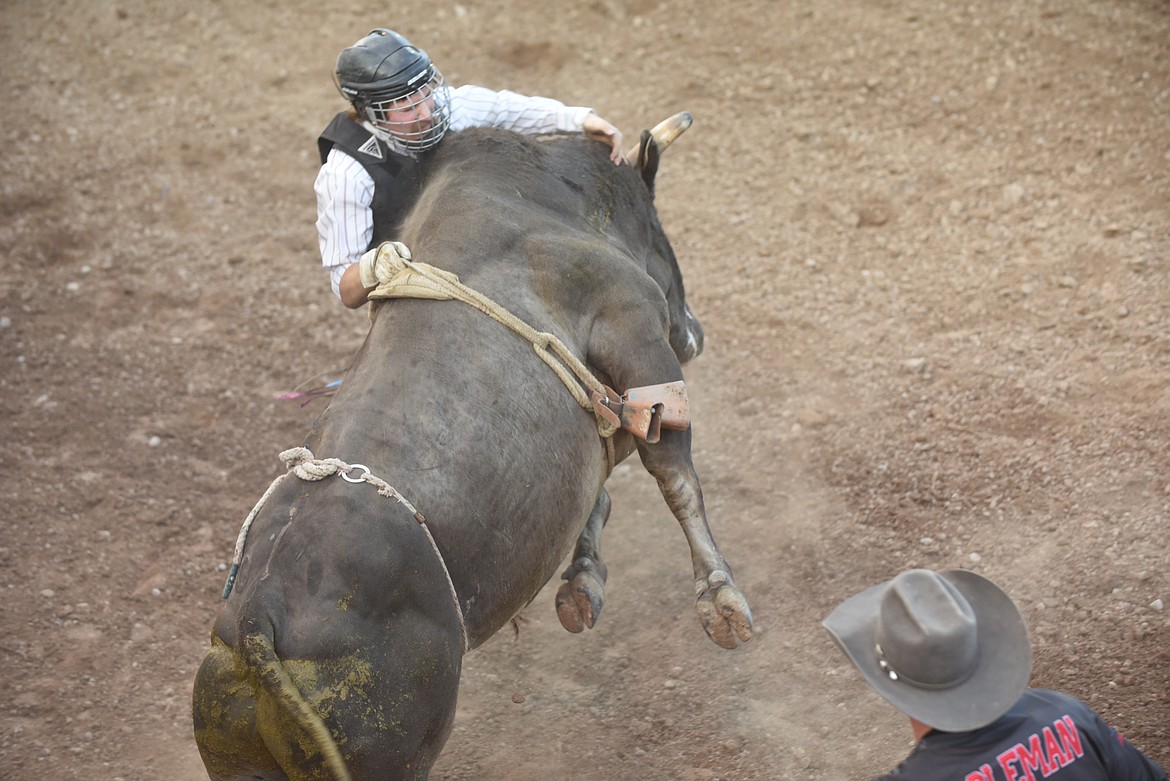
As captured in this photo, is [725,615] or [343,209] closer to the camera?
[725,615]

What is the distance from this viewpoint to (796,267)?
6711 mm

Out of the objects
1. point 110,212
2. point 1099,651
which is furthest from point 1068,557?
point 110,212

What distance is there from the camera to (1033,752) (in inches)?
86.7

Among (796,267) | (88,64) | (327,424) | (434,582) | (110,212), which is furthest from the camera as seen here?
(88,64)

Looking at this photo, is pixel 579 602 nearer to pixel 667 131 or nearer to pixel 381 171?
pixel 381 171

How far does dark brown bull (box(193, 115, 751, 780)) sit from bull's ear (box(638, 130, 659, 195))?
10.0 inches

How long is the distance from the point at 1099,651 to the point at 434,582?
8.23 ft

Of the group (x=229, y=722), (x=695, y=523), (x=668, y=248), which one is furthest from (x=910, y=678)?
(x=668, y=248)

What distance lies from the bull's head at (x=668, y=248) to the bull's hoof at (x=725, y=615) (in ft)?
4.24

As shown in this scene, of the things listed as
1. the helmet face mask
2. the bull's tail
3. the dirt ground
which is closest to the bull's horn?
the helmet face mask

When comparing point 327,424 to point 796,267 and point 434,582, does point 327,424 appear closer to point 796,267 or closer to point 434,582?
point 434,582

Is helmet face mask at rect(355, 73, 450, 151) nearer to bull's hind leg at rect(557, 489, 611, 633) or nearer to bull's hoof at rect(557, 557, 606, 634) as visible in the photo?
bull's hind leg at rect(557, 489, 611, 633)

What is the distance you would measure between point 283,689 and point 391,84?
7.03 feet

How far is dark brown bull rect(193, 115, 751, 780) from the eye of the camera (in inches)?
104
